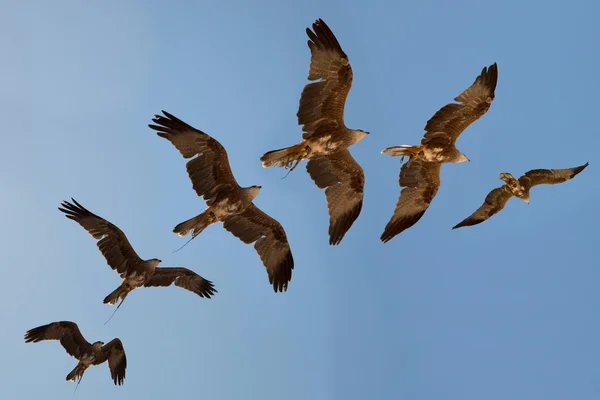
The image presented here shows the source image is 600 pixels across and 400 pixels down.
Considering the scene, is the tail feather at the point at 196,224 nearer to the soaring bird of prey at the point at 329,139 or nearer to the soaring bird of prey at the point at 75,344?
the soaring bird of prey at the point at 329,139

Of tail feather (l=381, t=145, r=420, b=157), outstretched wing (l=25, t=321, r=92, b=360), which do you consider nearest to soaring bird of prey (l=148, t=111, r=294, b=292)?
tail feather (l=381, t=145, r=420, b=157)

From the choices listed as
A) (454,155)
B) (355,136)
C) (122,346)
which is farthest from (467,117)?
(122,346)

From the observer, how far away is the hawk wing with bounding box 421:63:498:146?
51.3ft

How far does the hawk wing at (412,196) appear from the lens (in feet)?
58.2

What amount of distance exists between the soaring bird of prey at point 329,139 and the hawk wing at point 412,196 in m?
1.02

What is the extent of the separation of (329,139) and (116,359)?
980 centimetres

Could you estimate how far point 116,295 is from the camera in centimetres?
1800

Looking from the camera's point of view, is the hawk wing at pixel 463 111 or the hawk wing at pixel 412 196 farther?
the hawk wing at pixel 412 196

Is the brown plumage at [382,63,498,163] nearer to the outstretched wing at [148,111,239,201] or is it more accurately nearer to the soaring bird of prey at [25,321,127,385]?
the outstretched wing at [148,111,239,201]

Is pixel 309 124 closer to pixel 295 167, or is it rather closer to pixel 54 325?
pixel 295 167

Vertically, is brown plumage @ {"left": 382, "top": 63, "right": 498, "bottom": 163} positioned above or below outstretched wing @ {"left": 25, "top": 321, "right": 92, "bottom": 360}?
above

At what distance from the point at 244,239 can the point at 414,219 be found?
14.8ft

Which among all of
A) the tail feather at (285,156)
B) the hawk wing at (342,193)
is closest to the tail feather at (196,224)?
the tail feather at (285,156)

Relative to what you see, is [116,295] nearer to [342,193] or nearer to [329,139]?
[342,193]
